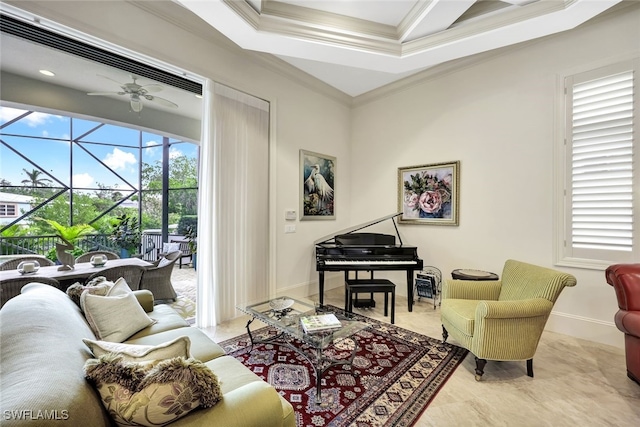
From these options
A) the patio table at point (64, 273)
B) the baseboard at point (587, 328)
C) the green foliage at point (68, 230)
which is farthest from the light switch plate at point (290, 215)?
the green foliage at point (68, 230)

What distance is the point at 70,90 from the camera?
438 centimetres

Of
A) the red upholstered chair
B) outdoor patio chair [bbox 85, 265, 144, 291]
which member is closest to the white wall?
the red upholstered chair

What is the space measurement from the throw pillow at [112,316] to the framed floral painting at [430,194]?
3.68 meters

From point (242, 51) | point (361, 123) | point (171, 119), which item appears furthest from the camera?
point (171, 119)

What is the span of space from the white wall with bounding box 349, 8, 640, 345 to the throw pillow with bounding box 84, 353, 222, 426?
372cm

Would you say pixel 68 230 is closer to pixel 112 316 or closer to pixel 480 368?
pixel 112 316

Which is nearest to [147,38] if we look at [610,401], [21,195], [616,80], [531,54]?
[531,54]

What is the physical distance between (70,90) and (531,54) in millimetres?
6741

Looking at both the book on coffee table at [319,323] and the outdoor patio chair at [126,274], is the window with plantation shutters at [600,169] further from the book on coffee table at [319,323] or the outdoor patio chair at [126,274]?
the outdoor patio chair at [126,274]

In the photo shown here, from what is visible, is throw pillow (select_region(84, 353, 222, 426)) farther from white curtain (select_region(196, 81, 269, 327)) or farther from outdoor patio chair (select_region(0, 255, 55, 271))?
outdoor patio chair (select_region(0, 255, 55, 271))

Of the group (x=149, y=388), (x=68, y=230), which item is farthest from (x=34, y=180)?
(x=149, y=388)

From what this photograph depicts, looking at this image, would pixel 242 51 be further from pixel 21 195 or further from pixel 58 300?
pixel 21 195

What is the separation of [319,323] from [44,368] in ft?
5.31

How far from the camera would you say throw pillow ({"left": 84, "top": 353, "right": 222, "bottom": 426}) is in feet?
2.95
